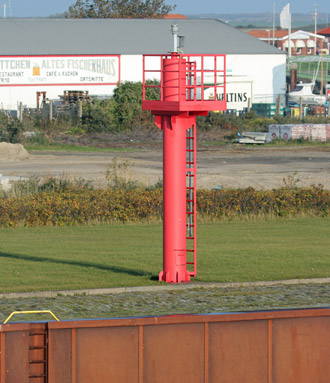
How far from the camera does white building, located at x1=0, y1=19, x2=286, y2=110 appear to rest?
60.9 metres

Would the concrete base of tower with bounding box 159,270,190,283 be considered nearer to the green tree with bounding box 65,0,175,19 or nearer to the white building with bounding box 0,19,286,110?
the white building with bounding box 0,19,286,110

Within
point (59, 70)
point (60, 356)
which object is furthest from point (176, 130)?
point (59, 70)

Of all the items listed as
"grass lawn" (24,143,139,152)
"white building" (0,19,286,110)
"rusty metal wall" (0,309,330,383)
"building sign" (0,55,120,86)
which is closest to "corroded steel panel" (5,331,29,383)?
"rusty metal wall" (0,309,330,383)

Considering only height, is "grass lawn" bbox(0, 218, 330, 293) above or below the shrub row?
below

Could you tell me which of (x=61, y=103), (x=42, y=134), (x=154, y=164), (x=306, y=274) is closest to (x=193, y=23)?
(x=61, y=103)

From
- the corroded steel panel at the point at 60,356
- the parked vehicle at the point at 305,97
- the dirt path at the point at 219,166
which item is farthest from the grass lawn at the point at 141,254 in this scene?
the parked vehicle at the point at 305,97

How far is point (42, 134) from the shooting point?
155 ft

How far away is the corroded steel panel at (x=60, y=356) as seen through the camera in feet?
24.3

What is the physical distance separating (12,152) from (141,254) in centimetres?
2491

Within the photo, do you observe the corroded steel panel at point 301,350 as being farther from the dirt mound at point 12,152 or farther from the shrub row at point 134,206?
the dirt mound at point 12,152

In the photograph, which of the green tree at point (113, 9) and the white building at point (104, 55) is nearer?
the white building at point (104, 55)

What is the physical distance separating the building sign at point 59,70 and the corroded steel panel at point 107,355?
2160 inches

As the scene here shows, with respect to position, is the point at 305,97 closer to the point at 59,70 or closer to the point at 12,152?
the point at 59,70

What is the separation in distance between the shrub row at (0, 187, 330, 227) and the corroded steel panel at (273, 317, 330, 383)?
1315cm
